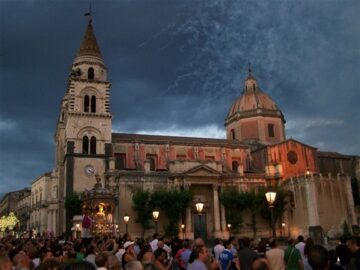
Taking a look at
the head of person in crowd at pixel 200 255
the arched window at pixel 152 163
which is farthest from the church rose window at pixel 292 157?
the head of person in crowd at pixel 200 255

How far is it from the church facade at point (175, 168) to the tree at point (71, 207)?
1.46 metres

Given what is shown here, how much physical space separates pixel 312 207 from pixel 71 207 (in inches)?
1052

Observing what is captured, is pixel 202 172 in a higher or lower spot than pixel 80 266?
higher

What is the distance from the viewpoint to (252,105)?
212 feet

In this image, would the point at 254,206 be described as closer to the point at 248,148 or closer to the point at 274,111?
the point at 248,148

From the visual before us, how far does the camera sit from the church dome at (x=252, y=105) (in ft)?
209

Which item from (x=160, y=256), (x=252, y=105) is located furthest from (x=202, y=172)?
(x=160, y=256)

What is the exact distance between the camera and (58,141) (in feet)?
195

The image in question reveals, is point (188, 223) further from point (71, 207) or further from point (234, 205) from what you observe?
point (71, 207)

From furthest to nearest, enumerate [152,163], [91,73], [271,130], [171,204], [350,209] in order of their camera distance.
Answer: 1. [271,130]
2. [152,163]
3. [91,73]
4. [350,209]
5. [171,204]

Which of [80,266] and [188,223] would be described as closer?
[80,266]

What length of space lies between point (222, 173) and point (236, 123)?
16945mm

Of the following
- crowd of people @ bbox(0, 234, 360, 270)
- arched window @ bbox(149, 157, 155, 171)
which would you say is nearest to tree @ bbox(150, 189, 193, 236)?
arched window @ bbox(149, 157, 155, 171)

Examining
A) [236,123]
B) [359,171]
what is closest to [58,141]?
[236,123]
